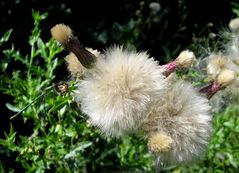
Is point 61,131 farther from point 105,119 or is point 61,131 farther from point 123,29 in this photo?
point 123,29

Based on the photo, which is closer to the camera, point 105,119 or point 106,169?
point 105,119

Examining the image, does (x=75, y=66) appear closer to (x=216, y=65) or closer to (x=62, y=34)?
(x=62, y=34)

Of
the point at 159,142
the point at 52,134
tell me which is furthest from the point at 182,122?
the point at 52,134

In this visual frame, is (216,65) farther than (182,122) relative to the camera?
Yes

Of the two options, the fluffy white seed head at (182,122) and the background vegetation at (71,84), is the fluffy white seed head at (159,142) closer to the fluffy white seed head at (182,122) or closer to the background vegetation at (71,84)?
the fluffy white seed head at (182,122)

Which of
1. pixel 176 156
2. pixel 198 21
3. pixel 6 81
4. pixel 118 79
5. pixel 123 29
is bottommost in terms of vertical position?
pixel 176 156

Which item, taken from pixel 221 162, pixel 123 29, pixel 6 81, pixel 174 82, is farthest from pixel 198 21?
pixel 174 82

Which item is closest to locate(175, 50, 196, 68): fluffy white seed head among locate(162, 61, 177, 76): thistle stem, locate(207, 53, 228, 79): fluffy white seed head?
locate(162, 61, 177, 76): thistle stem

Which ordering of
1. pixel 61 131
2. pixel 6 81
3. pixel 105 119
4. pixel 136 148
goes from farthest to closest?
pixel 136 148 < pixel 6 81 < pixel 61 131 < pixel 105 119
